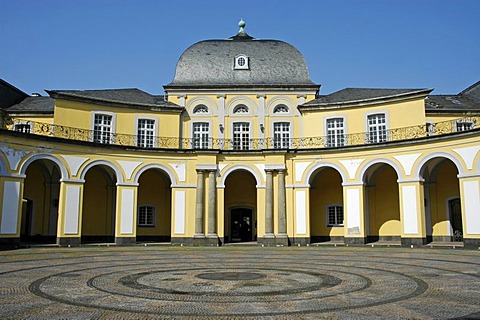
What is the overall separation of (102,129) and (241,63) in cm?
1158

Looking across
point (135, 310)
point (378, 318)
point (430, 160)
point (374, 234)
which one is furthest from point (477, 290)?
point (374, 234)

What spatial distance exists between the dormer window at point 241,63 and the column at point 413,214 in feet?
48.4

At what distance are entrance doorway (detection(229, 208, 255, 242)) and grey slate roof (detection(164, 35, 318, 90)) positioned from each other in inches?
365

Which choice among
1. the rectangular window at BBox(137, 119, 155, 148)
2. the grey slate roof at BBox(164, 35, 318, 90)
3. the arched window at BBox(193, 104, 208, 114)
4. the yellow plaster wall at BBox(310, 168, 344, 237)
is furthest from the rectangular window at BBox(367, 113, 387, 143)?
the rectangular window at BBox(137, 119, 155, 148)

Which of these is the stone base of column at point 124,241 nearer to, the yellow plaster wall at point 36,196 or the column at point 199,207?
the column at point 199,207

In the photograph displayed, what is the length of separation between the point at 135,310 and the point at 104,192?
2515 centimetres

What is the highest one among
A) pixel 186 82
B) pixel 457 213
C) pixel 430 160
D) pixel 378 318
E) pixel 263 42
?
pixel 263 42

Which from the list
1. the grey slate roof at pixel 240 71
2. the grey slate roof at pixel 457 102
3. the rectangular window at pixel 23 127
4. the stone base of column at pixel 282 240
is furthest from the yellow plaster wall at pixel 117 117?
the grey slate roof at pixel 457 102

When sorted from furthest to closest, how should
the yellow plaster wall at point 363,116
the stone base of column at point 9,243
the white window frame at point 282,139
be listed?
the white window frame at point 282,139 → the yellow plaster wall at point 363,116 → the stone base of column at point 9,243

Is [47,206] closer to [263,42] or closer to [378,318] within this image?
[263,42]

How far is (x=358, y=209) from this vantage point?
29.4 meters

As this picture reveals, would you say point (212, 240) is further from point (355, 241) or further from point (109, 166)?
point (355, 241)

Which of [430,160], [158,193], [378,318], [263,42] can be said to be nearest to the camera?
[378,318]

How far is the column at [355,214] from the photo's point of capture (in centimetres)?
2925
